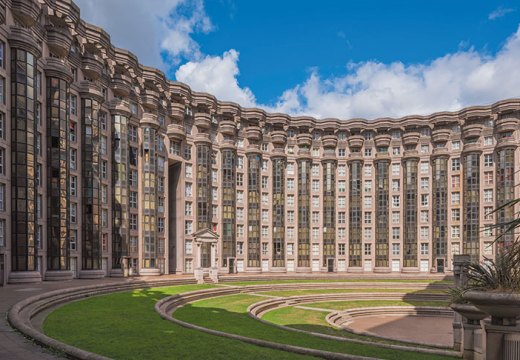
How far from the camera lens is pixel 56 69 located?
47312mm

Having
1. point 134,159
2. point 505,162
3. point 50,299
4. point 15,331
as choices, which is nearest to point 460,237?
point 505,162

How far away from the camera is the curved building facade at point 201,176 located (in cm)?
4331

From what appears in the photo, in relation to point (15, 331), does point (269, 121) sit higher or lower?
higher

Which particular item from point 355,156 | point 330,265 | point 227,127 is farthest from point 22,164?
point 355,156

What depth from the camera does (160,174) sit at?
69.8 meters

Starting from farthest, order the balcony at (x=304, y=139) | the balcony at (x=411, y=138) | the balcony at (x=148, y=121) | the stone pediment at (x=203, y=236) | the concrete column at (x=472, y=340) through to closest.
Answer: the balcony at (x=304, y=139)
the balcony at (x=411, y=138)
the balcony at (x=148, y=121)
the stone pediment at (x=203, y=236)
the concrete column at (x=472, y=340)

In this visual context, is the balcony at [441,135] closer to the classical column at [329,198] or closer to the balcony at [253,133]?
the classical column at [329,198]

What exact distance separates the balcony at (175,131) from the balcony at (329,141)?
31.9 metres

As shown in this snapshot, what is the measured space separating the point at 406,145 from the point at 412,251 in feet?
71.7

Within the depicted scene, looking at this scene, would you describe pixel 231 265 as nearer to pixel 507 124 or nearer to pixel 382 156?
pixel 382 156

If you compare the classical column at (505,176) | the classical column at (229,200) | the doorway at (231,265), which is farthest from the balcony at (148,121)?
the classical column at (505,176)

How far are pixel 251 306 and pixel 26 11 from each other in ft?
122

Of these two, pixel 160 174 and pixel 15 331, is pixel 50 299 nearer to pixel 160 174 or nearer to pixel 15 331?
pixel 15 331

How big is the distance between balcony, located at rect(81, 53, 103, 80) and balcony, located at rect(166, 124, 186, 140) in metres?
16.9
